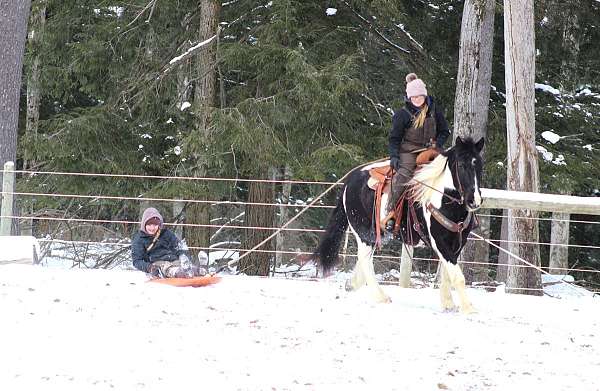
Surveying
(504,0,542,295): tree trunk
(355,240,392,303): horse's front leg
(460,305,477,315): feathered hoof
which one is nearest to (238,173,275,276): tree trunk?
(504,0,542,295): tree trunk

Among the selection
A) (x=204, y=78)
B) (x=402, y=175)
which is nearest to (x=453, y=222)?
(x=402, y=175)

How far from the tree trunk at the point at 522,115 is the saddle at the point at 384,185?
9.98 feet

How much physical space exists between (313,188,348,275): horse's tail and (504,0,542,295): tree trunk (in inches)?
111

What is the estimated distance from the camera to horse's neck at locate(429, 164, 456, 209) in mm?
7363

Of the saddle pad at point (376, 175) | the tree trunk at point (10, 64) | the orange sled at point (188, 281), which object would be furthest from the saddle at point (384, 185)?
the tree trunk at point (10, 64)

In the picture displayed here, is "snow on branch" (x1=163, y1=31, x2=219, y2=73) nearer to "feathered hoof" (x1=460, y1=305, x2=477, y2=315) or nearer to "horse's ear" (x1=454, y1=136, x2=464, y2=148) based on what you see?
"horse's ear" (x1=454, y1=136, x2=464, y2=148)

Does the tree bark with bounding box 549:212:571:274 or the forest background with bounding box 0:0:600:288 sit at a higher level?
the forest background with bounding box 0:0:600:288

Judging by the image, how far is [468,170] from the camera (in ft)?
23.3

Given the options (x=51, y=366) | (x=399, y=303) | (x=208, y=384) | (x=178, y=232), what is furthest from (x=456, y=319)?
(x=178, y=232)

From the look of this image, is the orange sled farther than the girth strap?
Yes

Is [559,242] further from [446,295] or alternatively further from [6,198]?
[6,198]

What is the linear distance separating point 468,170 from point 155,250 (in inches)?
143

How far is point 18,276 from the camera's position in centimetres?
812

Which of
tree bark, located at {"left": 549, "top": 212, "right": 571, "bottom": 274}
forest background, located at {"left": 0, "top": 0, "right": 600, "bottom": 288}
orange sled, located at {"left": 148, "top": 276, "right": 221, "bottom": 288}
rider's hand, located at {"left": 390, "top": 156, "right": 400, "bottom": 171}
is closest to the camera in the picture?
rider's hand, located at {"left": 390, "top": 156, "right": 400, "bottom": 171}
